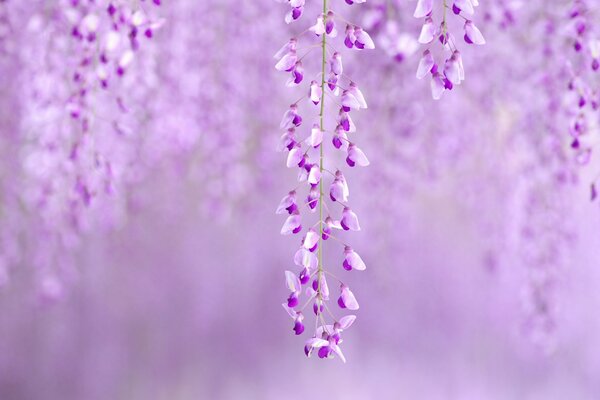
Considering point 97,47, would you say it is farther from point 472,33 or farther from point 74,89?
point 472,33

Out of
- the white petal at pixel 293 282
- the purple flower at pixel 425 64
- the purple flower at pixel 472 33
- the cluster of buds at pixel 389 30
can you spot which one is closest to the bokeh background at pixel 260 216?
the cluster of buds at pixel 389 30

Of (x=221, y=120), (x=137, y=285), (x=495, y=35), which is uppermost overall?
(x=137, y=285)

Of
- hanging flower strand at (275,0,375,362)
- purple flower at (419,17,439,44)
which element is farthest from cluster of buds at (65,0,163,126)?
purple flower at (419,17,439,44)

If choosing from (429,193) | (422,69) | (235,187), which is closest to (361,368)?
(429,193)

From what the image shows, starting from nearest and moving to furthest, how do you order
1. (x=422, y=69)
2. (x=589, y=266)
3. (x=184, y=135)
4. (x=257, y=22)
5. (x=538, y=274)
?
1. (x=422, y=69)
2. (x=538, y=274)
3. (x=257, y=22)
4. (x=184, y=135)
5. (x=589, y=266)

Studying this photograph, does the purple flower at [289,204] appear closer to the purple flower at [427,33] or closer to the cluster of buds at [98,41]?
the purple flower at [427,33]

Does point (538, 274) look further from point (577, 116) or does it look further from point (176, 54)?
point (176, 54)

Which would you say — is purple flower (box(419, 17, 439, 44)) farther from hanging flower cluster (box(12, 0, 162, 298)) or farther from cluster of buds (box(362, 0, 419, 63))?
cluster of buds (box(362, 0, 419, 63))

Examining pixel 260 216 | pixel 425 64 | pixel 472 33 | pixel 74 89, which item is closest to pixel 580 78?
pixel 472 33
